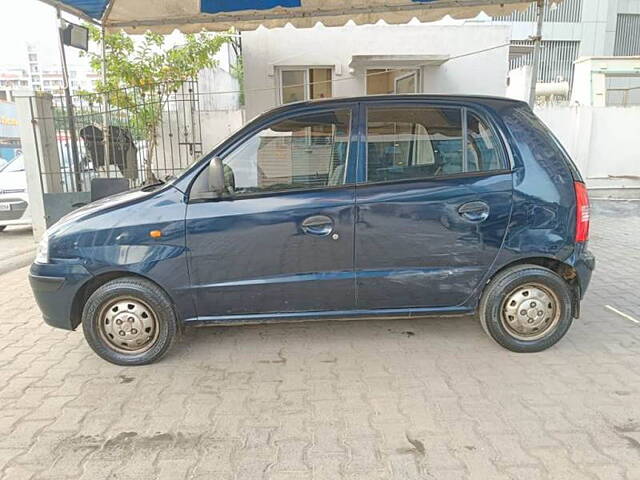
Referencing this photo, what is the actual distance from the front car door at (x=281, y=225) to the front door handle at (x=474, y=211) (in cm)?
79

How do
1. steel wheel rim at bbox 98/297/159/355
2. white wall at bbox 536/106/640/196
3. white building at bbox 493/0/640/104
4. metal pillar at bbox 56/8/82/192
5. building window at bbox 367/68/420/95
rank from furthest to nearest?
white building at bbox 493/0/640/104
white wall at bbox 536/106/640/196
building window at bbox 367/68/420/95
metal pillar at bbox 56/8/82/192
steel wheel rim at bbox 98/297/159/355

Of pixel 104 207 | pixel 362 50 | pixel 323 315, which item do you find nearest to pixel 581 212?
pixel 323 315

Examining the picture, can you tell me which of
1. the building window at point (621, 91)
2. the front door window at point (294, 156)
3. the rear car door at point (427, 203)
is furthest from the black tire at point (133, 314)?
the building window at point (621, 91)

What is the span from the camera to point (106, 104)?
6605 mm

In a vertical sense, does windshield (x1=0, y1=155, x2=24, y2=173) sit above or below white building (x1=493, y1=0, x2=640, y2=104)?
below

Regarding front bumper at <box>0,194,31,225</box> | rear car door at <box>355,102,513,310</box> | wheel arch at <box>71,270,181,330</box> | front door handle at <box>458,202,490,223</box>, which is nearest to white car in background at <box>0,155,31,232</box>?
front bumper at <box>0,194,31,225</box>

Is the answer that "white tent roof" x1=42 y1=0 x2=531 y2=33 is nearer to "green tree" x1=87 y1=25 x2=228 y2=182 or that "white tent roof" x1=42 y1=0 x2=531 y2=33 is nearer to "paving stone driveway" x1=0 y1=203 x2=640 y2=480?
"green tree" x1=87 y1=25 x2=228 y2=182

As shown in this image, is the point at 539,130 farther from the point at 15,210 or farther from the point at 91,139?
the point at 15,210

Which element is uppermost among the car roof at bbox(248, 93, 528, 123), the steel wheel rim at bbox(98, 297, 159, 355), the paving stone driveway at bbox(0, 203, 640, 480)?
the car roof at bbox(248, 93, 528, 123)

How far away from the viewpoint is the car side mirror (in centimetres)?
296

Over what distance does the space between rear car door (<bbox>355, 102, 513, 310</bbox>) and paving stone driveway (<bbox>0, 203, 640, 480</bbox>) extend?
1.84 ft

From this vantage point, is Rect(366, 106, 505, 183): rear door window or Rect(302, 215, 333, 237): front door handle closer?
Rect(302, 215, 333, 237): front door handle

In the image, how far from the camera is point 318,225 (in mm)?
3090

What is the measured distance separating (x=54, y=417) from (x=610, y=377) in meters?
3.64
